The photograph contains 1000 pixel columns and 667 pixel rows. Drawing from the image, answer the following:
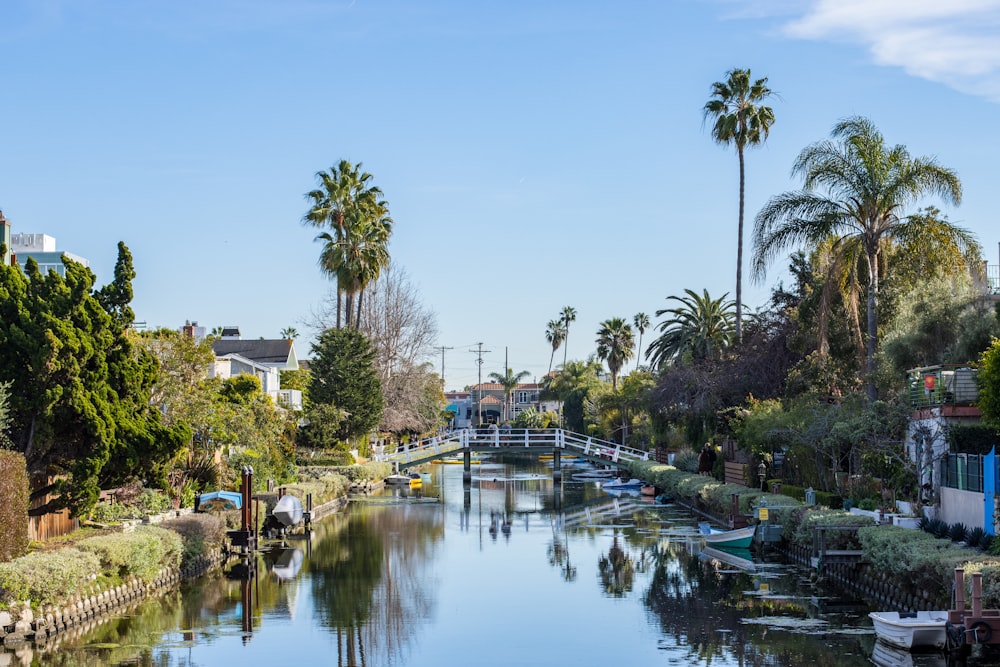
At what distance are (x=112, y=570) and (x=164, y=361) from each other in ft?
51.4

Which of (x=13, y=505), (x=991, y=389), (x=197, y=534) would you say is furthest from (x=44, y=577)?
(x=991, y=389)

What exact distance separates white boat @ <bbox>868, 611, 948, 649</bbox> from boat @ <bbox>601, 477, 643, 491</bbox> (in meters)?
48.5

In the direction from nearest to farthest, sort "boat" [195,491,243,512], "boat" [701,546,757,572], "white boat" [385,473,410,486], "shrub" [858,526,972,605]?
"shrub" [858,526,972,605]
"boat" [701,546,757,572]
"boat" [195,491,243,512]
"white boat" [385,473,410,486]

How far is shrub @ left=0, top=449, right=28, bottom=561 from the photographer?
24.0 metres

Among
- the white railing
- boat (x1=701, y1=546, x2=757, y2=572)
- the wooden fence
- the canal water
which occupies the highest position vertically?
the white railing

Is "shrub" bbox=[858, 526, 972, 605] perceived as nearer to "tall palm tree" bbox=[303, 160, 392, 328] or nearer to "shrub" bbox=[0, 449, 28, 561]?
"shrub" bbox=[0, 449, 28, 561]

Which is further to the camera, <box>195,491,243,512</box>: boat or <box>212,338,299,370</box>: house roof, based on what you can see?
<box>212,338,299,370</box>: house roof

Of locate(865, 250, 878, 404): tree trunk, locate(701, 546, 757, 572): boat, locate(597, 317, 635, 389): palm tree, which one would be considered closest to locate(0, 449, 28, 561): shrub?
locate(701, 546, 757, 572): boat

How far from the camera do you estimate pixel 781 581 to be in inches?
1319

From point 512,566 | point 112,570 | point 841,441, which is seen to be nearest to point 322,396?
point 512,566

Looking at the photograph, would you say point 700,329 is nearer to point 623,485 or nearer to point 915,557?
point 623,485

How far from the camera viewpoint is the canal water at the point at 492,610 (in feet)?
78.9

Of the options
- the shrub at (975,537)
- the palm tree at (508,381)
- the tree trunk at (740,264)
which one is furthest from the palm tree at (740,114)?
the palm tree at (508,381)

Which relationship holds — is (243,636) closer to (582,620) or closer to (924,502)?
(582,620)
